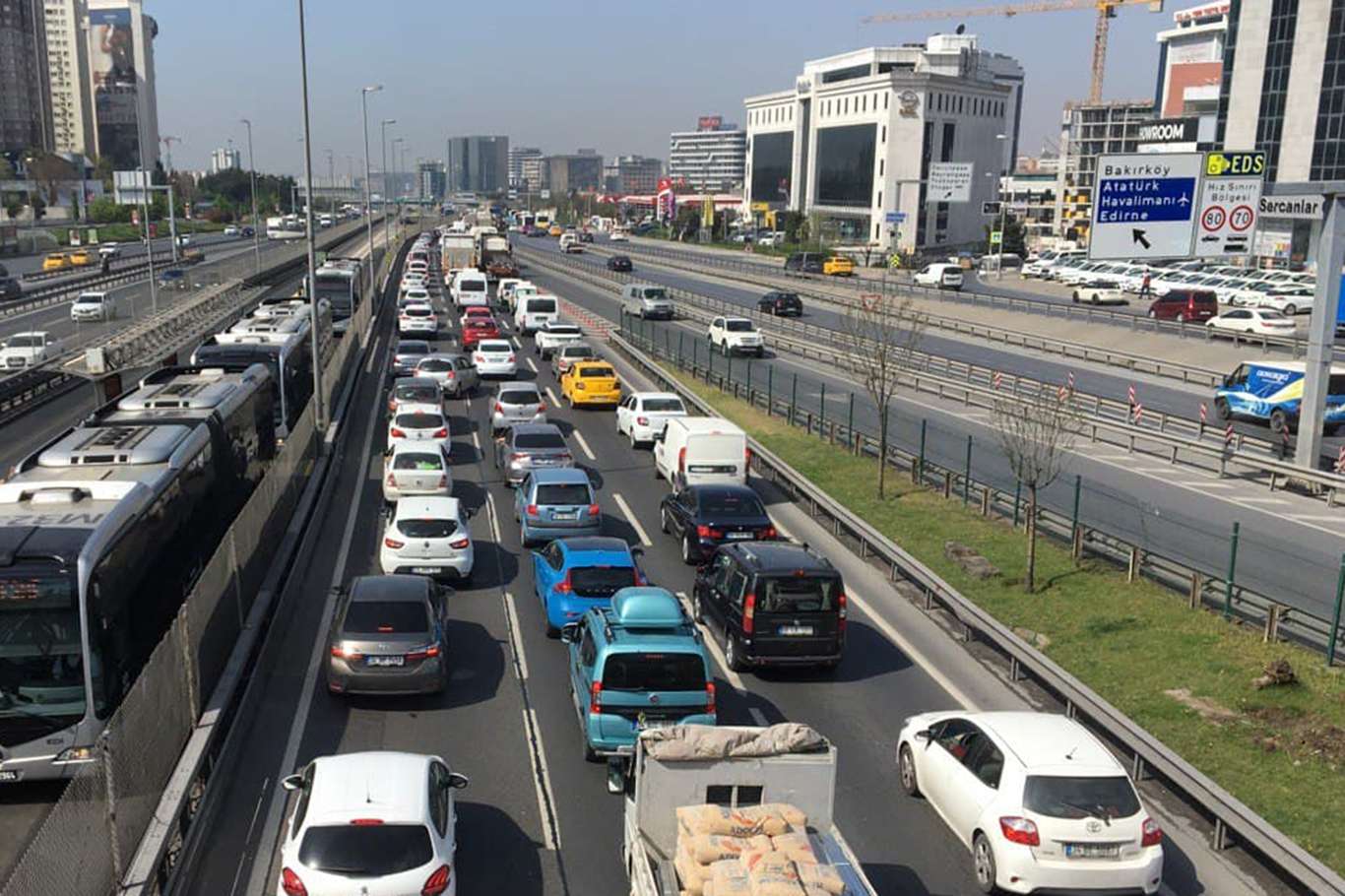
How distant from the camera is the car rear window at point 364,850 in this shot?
30.1 feet

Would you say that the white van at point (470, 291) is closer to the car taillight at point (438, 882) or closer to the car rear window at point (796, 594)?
the car rear window at point (796, 594)

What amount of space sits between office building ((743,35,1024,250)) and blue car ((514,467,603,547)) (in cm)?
10295

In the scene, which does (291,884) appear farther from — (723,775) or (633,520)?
(633,520)

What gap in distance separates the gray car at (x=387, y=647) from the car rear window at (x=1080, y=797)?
7.47 meters

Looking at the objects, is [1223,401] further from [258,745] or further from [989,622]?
[258,745]

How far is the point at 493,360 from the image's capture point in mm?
40156

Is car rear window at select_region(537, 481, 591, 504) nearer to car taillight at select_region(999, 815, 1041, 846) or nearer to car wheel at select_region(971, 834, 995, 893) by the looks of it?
car wheel at select_region(971, 834, 995, 893)

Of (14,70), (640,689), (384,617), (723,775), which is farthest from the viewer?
(14,70)

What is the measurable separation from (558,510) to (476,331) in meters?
28.4

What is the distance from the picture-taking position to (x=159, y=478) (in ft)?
49.9

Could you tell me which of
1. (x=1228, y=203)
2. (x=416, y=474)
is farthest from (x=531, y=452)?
(x=1228, y=203)

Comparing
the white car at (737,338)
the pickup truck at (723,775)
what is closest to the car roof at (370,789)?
the pickup truck at (723,775)

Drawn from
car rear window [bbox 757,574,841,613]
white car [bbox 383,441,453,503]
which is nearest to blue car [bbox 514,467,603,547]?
white car [bbox 383,441,453,503]

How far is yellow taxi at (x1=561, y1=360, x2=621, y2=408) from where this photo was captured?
3647cm
